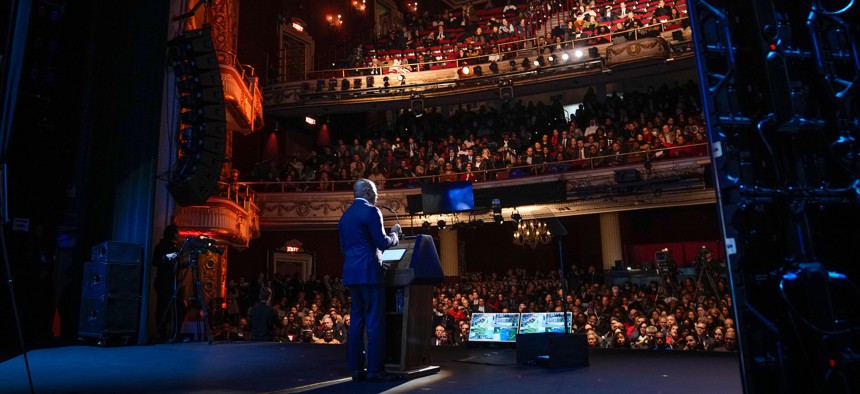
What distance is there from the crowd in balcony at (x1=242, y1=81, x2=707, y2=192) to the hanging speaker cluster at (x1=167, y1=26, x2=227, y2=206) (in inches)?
342

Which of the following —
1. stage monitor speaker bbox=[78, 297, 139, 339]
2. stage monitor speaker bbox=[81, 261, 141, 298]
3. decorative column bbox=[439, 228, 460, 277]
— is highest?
decorative column bbox=[439, 228, 460, 277]

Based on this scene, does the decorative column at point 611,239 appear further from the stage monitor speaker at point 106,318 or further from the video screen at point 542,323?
the stage monitor speaker at point 106,318

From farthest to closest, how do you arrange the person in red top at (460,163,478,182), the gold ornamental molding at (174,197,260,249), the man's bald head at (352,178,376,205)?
1. the person in red top at (460,163,478,182)
2. the gold ornamental molding at (174,197,260,249)
3. the man's bald head at (352,178,376,205)

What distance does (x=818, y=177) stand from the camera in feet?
8.00

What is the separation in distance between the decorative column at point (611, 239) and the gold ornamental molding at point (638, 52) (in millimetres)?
4289

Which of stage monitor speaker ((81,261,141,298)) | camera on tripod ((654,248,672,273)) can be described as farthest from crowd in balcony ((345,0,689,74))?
stage monitor speaker ((81,261,141,298))

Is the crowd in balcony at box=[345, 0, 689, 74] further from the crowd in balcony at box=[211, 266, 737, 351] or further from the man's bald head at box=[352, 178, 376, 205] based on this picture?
the man's bald head at box=[352, 178, 376, 205]

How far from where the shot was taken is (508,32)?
19016mm

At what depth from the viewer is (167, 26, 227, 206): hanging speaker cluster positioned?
7512mm

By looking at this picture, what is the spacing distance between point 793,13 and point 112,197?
7.44 m

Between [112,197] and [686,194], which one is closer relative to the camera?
[112,197]

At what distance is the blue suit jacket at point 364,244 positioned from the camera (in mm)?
3850

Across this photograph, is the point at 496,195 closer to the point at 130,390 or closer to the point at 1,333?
the point at 1,333

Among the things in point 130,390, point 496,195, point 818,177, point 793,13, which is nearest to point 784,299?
point 818,177
